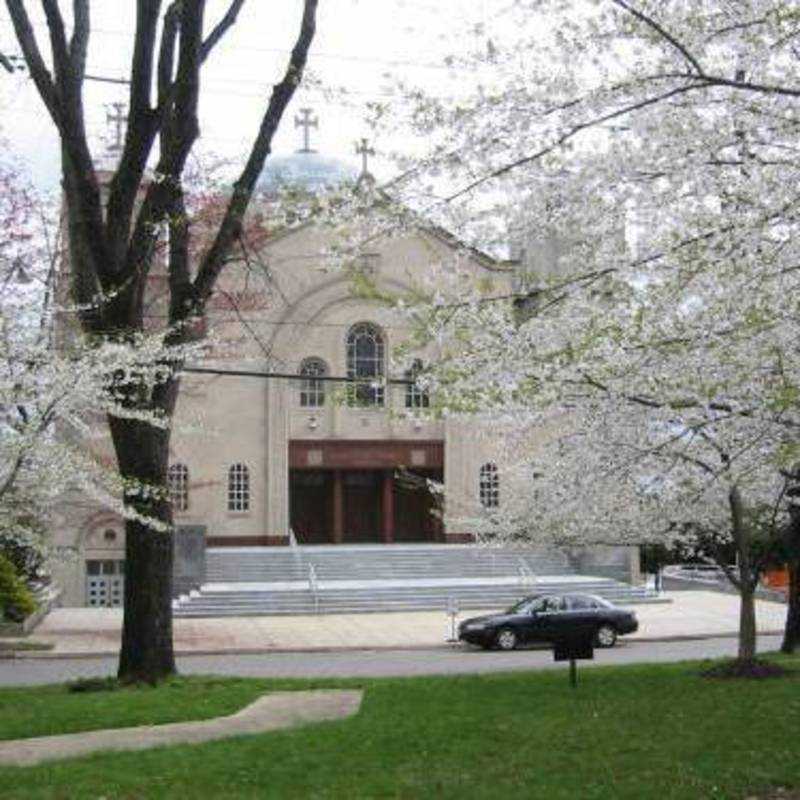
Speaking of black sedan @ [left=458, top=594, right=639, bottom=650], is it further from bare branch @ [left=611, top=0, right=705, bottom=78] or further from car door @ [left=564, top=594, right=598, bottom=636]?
bare branch @ [left=611, top=0, right=705, bottom=78]

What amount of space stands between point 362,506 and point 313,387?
16.0ft

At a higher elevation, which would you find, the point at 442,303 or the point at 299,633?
the point at 442,303

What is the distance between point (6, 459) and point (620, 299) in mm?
5285

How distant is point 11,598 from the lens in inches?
1192

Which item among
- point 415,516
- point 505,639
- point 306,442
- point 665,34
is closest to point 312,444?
point 306,442

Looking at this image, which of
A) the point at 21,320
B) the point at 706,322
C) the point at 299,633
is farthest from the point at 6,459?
the point at 299,633

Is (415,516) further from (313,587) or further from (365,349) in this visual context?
(313,587)

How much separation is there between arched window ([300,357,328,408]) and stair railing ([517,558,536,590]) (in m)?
9.59

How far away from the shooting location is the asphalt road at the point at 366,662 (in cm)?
2174

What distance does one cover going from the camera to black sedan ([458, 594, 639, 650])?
2711 centimetres

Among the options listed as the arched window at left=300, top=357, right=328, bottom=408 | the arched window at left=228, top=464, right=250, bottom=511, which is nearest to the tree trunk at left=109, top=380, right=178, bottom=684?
the arched window at left=228, top=464, right=250, bottom=511

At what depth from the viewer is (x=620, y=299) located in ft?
29.0

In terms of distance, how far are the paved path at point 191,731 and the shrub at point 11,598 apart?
18230 mm

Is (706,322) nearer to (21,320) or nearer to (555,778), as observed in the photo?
(555,778)
